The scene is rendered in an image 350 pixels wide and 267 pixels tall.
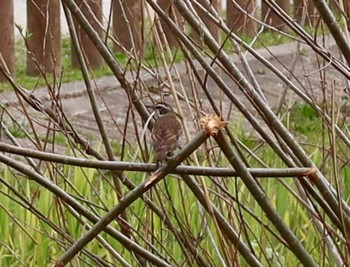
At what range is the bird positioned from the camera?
158cm

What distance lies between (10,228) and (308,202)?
1.59 m

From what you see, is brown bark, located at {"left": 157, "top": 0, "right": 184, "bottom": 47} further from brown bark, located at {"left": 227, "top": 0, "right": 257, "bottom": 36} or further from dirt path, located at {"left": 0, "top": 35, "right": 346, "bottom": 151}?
dirt path, located at {"left": 0, "top": 35, "right": 346, "bottom": 151}

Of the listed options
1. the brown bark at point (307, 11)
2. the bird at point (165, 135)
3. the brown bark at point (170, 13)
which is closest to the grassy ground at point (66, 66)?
the brown bark at point (170, 13)

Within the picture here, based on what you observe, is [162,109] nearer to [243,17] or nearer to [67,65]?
[243,17]

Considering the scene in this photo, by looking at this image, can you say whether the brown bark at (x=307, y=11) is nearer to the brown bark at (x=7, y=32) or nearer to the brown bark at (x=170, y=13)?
the brown bark at (x=170, y=13)

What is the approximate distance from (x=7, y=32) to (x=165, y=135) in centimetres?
444

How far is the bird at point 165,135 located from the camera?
5.19ft

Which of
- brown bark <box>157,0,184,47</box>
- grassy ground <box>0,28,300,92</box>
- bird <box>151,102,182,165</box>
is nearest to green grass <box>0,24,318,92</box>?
grassy ground <box>0,28,300,92</box>

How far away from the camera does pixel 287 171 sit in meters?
1.23

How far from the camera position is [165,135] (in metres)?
1.63

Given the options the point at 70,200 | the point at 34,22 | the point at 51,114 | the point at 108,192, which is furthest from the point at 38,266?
the point at 34,22

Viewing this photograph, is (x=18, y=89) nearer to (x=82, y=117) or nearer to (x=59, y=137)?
(x=59, y=137)

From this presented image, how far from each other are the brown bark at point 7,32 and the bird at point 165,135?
4300 mm

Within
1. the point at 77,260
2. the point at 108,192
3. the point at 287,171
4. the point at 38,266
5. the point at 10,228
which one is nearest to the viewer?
the point at 287,171
